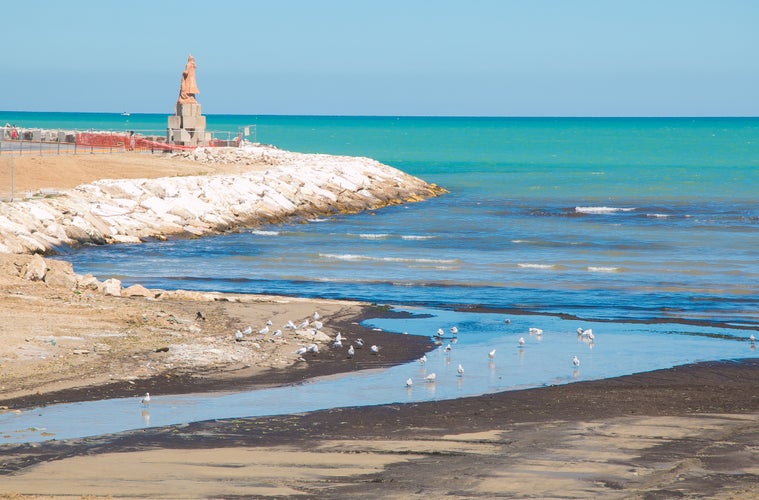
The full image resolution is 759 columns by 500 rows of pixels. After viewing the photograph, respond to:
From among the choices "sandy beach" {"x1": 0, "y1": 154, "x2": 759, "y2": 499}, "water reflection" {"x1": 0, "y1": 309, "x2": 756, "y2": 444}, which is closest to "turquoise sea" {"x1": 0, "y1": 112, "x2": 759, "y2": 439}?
"water reflection" {"x1": 0, "y1": 309, "x2": 756, "y2": 444}

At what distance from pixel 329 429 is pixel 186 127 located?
45.9 m

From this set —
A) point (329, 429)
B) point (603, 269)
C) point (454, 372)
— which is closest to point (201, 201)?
point (603, 269)

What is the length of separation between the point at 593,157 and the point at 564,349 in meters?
94.5

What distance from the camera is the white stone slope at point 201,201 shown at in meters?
32.6

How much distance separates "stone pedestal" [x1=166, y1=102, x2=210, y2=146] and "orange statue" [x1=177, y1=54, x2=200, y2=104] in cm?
39

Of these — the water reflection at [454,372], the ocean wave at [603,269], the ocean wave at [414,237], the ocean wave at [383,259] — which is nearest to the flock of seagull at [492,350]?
the water reflection at [454,372]

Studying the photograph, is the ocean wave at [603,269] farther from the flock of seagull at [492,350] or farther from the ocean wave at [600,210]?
the ocean wave at [600,210]

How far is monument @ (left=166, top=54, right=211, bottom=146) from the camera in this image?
55.7m

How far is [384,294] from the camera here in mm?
25500

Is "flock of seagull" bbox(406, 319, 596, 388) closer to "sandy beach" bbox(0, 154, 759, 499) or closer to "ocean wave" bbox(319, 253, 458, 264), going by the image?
"sandy beach" bbox(0, 154, 759, 499)

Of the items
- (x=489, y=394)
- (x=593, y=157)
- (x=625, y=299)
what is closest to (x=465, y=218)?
(x=625, y=299)

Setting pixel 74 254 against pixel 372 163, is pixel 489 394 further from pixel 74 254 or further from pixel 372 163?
pixel 372 163

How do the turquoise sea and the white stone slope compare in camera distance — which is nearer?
the turquoise sea

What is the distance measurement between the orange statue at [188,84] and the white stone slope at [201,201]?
313 cm
